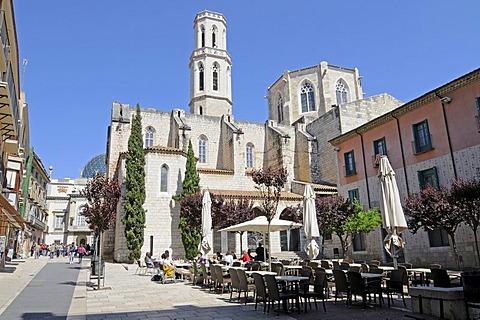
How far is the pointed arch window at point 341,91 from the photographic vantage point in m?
38.5

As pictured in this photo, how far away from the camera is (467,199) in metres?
11.5

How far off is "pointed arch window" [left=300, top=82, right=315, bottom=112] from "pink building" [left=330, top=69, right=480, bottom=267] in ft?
58.6

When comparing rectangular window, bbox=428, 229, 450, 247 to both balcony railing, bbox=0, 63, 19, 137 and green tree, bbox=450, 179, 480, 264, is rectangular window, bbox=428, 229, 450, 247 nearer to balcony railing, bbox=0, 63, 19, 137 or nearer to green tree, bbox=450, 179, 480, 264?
green tree, bbox=450, 179, 480, 264

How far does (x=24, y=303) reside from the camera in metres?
9.04

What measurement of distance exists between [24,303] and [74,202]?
4685cm

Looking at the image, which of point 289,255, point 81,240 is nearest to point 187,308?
point 289,255

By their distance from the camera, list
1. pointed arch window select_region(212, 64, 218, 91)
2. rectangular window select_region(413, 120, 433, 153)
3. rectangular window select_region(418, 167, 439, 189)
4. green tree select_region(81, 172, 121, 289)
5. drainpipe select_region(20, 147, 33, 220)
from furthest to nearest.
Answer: pointed arch window select_region(212, 64, 218, 91), drainpipe select_region(20, 147, 33, 220), rectangular window select_region(413, 120, 433, 153), rectangular window select_region(418, 167, 439, 189), green tree select_region(81, 172, 121, 289)

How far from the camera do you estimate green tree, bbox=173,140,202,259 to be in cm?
2223

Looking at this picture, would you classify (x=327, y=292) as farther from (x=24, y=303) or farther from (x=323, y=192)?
(x=323, y=192)

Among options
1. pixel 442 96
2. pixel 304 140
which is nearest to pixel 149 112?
pixel 304 140

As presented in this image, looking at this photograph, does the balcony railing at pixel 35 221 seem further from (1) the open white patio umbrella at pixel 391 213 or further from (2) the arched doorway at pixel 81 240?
(1) the open white patio umbrella at pixel 391 213

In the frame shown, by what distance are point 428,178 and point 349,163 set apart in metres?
5.65

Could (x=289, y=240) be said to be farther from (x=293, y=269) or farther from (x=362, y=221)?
(x=293, y=269)

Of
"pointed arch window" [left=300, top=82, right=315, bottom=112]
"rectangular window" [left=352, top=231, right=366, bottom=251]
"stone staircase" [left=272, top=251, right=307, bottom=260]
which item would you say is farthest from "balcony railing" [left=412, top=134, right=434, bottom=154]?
"pointed arch window" [left=300, top=82, right=315, bottom=112]
